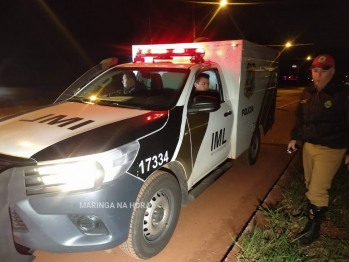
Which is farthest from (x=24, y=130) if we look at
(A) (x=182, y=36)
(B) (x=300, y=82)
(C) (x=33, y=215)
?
(B) (x=300, y=82)

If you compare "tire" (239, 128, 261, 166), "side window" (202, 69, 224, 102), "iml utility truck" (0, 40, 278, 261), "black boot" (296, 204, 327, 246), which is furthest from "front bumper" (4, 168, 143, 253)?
"tire" (239, 128, 261, 166)

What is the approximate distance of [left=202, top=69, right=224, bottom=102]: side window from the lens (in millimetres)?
4458

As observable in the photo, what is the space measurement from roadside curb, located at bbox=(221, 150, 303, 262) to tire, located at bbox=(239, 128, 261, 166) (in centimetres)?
63

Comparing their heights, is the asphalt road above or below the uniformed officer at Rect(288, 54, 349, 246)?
below

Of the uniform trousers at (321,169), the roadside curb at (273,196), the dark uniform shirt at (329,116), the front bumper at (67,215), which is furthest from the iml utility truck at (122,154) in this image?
the uniform trousers at (321,169)

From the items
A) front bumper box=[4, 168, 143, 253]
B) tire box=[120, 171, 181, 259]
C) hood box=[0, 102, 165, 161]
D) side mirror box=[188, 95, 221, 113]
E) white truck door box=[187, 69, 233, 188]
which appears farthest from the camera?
white truck door box=[187, 69, 233, 188]

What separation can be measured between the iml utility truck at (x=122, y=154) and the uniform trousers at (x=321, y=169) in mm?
1193

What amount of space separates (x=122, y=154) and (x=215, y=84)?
2.51 meters

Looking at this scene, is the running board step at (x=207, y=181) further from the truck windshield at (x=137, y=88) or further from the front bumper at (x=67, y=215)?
the front bumper at (x=67, y=215)

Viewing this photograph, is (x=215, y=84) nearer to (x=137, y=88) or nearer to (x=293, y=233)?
(x=137, y=88)

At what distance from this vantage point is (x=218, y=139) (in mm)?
4258

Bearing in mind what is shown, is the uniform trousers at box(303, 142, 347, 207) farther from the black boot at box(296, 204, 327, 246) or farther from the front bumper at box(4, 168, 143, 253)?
the front bumper at box(4, 168, 143, 253)

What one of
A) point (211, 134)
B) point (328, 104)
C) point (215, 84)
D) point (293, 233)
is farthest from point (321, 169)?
point (215, 84)

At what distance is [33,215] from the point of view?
2.26m
